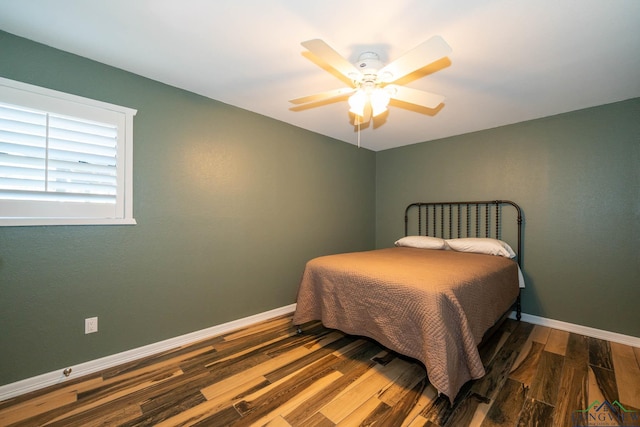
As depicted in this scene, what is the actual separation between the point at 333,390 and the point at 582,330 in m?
2.66

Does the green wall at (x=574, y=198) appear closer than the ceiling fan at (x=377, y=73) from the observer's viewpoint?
No

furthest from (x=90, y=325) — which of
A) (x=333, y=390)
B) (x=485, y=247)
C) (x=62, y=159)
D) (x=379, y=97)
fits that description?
(x=485, y=247)

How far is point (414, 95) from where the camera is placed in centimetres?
→ 187

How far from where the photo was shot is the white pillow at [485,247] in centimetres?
284

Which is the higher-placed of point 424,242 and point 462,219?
point 462,219

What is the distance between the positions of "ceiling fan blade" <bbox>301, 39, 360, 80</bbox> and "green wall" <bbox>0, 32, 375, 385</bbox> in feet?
5.04

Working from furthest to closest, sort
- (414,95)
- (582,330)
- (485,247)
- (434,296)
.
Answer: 1. (485,247)
2. (582,330)
3. (414,95)
4. (434,296)

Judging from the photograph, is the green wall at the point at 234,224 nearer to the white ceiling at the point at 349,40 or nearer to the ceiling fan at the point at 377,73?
the white ceiling at the point at 349,40

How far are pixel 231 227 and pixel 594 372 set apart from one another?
3187mm

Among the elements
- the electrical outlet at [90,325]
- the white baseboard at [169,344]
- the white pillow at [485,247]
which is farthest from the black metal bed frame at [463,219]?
the electrical outlet at [90,325]

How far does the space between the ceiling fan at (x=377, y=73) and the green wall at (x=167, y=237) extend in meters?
1.20

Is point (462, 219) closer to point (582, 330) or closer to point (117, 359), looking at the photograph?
point (582, 330)

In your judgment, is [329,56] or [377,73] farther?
[377,73]

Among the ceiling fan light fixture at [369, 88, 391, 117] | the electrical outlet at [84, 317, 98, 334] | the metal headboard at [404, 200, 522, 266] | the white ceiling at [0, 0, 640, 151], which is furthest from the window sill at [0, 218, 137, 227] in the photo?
the metal headboard at [404, 200, 522, 266]
